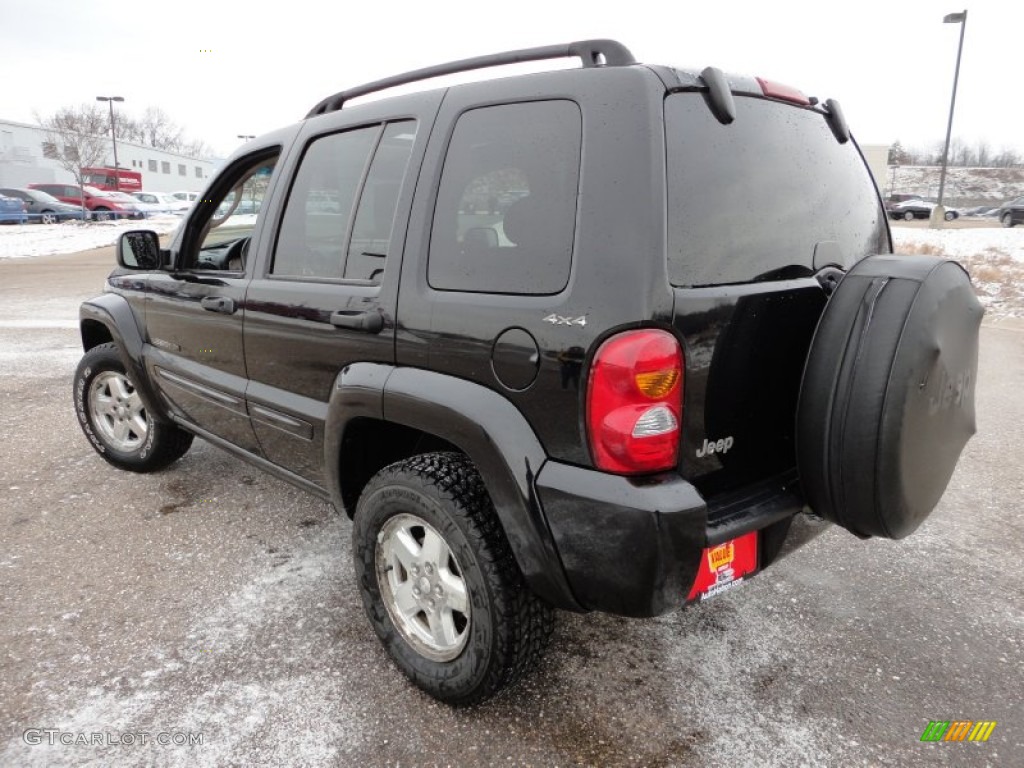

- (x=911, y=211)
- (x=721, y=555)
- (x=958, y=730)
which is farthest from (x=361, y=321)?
(x=911, y=211)

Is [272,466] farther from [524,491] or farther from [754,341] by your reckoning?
[754,341]

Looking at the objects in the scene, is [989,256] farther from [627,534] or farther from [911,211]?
[911,211]

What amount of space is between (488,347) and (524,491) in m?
0.41

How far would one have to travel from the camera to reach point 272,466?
3047 millimetres

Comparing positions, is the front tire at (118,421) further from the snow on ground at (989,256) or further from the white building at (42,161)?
the white building at (42,161)

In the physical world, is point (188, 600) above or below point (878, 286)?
below

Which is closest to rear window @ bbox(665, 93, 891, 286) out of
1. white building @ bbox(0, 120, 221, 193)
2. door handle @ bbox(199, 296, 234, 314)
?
door handle @ bbox(199, 296, 234, 314)

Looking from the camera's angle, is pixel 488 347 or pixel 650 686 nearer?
pixel 488 347

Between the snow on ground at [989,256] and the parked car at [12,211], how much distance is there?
101ft

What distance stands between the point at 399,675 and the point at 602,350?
4.56 feet

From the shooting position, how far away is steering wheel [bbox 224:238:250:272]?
3.20 metres

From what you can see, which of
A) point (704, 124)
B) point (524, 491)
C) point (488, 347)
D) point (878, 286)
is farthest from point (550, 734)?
point (704, 124)

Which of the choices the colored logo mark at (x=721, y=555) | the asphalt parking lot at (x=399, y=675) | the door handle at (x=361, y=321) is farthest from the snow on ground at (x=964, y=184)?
the door handle at (x=361, y=321)

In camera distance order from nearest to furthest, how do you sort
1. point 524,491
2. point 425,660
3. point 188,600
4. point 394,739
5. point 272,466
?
point 524,491 → point 394,739 → point 425,660 → point 188,600 → point 272,466
